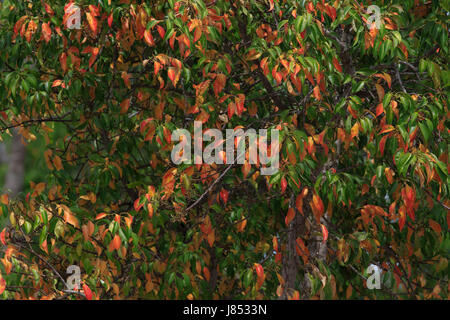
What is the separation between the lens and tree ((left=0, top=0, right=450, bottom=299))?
11.3 feet

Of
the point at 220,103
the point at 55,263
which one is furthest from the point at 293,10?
the point at 55,263

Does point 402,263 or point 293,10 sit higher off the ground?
point 293,10

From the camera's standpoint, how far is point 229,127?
4145 mm

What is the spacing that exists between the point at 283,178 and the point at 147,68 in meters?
1.58

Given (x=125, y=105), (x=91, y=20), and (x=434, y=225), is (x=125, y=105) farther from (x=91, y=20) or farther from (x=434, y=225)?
(x=434, y=225)

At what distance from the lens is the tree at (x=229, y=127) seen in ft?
11.3

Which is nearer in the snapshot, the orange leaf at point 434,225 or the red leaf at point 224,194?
the red leaf at point 224,194

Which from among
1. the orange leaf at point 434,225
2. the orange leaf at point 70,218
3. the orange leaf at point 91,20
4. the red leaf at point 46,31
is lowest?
the orange leaf at point 434,225

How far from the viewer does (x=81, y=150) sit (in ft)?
15.5

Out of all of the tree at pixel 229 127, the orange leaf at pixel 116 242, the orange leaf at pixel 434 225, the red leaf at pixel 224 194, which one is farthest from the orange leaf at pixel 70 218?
the orange leaf at pixel 434 225

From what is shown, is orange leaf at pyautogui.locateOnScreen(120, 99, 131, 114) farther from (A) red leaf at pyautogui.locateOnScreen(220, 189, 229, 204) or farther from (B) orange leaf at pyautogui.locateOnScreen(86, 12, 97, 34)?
(A) red leaf at pyautogui.locateOnScreen(220, 189, 229, 204)

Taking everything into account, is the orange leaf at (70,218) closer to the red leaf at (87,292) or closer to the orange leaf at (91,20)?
the red leaf at (87,292)
